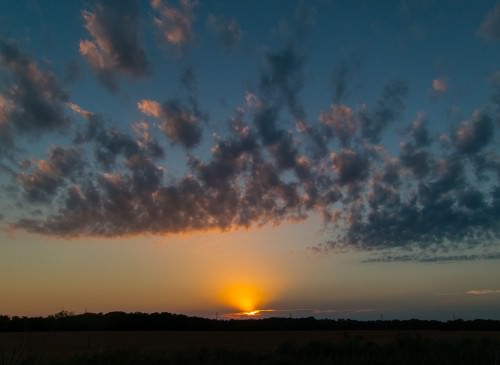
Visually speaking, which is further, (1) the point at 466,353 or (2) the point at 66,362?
(1) the point at 466,353

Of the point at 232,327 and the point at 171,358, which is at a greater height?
the point at 232,327

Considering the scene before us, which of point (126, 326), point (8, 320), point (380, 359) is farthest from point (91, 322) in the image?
point (380, 359)

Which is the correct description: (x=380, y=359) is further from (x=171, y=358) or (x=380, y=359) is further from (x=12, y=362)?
(x=12, y=362)

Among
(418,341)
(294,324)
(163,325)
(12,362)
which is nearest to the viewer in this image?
(12,362)

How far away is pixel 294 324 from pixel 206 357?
80.8m

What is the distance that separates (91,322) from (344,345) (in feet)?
Answer: 215

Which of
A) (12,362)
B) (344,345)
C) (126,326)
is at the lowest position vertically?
(12,362)

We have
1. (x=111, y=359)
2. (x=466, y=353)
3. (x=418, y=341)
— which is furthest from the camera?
(x=418, y=341)

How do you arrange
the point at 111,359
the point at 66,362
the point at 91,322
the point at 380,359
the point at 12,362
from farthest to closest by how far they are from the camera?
the point at 91,322
the point at 380,359
the point at 111,359
the point at 66,362
the point at 12,362

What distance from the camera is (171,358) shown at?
2498cm

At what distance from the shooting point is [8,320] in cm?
8119

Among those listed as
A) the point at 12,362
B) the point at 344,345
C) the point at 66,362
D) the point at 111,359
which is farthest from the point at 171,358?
the point at 12,362

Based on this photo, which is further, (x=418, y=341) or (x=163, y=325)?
(x=163, y=325)

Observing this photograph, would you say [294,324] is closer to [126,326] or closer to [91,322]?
[126,326]
